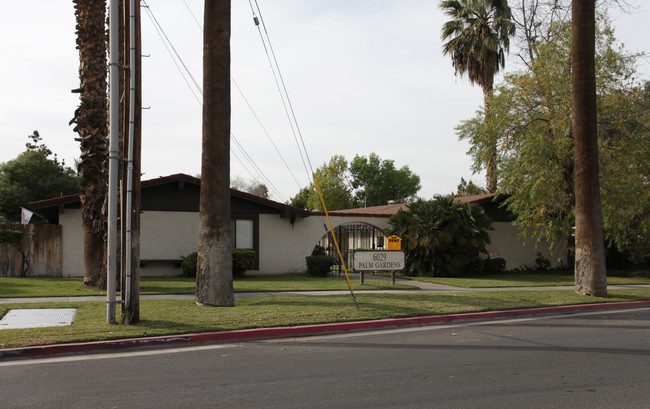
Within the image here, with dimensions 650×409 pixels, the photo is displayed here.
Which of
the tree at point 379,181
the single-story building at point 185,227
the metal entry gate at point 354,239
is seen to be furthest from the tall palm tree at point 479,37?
the tree at point 379,181

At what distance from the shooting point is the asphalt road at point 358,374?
557 centimetres

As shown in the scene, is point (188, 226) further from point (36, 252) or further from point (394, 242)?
point (394, 242)

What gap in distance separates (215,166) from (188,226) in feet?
28.5

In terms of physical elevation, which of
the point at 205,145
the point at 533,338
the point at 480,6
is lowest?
the point at 533,338

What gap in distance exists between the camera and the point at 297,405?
17.7 feet

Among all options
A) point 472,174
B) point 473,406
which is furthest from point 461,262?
point 473,406

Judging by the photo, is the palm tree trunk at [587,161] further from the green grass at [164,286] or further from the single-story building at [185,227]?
the single-story building at [185,227]

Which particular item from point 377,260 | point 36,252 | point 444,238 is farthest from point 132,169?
point 444,238

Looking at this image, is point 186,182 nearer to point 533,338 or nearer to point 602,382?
point 533,338

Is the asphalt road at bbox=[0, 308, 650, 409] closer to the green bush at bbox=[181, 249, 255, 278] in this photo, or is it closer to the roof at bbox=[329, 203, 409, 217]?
the green bush at bbox=[181, 249, 255, 278]

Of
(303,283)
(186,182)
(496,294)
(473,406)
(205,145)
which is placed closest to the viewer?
(473,406)

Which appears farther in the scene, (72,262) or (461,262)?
(461,262)

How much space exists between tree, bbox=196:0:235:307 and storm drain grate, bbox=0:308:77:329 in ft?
8.79

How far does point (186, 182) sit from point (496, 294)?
11467mm
